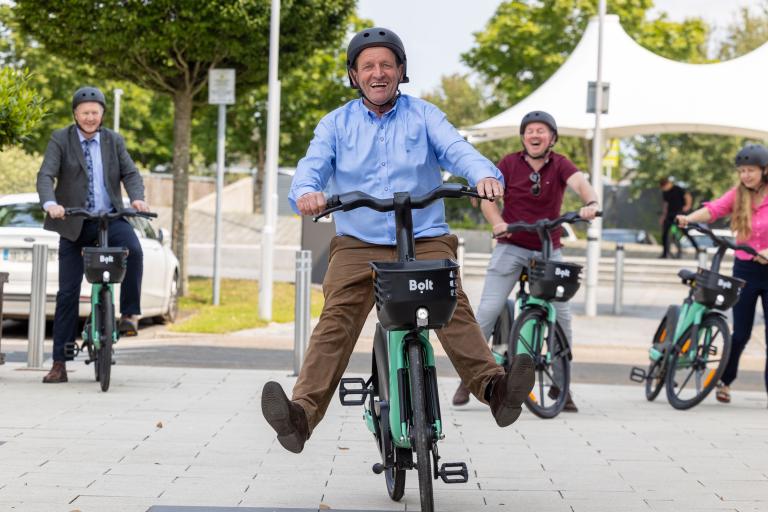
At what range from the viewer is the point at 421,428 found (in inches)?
171

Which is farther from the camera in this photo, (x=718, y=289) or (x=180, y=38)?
→ (x=180, y=38)

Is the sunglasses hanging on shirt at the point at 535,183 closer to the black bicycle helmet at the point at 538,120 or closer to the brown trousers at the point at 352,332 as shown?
the black bicycle helmet at the point at 538,120

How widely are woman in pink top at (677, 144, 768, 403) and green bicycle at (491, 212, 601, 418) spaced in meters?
1.25

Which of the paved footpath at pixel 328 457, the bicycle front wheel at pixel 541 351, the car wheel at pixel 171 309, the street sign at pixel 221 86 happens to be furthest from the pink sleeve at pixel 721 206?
the street sign at pixel 221 86

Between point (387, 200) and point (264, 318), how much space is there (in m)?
11.2

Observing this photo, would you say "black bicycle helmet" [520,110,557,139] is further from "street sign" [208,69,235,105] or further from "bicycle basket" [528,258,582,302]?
"street sign" [208,69,235,105]

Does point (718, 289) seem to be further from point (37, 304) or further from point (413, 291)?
point (37, 304)

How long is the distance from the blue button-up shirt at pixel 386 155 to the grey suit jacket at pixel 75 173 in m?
3.93

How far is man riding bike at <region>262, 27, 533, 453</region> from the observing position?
487 cm

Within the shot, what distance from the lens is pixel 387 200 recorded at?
14.6 feet

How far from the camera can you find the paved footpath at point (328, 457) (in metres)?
5.23

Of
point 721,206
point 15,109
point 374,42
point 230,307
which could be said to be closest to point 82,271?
point 15,109

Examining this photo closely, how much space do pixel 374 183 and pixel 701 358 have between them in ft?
14.3

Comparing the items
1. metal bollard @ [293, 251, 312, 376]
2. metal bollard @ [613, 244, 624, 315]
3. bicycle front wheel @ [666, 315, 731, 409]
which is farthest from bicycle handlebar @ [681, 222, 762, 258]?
metal bollard @ [613, 244, 624, 315]
